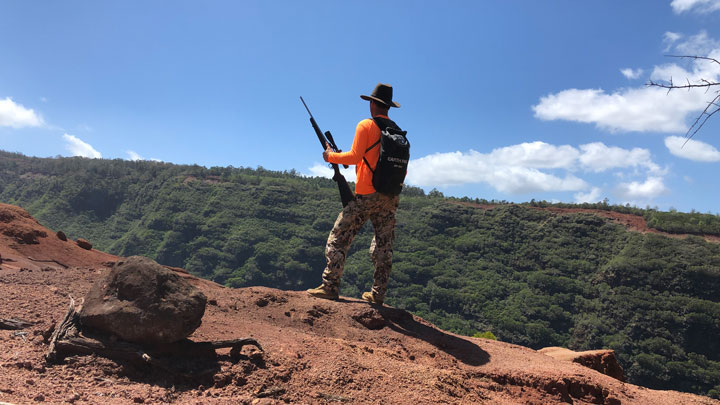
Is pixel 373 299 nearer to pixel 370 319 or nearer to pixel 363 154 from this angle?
pixel 370 319

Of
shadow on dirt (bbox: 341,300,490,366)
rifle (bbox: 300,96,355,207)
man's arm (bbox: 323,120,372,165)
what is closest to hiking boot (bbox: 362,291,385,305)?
shadow on dirt (bbox: 341,300,490,366)

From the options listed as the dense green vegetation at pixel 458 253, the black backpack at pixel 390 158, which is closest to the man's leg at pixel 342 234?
the black backpack at pixel 390 158

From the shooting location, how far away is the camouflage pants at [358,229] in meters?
5.53

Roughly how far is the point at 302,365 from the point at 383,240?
256cm

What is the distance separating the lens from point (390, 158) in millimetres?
5340

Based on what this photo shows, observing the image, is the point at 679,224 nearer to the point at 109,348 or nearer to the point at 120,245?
the point at 109,348

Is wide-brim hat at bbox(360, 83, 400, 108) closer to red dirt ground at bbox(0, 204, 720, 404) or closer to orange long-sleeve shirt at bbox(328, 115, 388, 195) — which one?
orange long-sleeve shirt at bbox(328, 115, 388, 195)

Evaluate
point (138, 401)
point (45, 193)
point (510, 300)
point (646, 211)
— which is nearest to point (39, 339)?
point (138, 401)

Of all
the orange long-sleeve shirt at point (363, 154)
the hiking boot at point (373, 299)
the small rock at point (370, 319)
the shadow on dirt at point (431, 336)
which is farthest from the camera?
the hiking boot at point (373, 299)

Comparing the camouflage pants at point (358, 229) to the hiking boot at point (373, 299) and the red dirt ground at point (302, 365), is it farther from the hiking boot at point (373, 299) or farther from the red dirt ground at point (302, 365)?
the red dirt ground at point (302, 365)

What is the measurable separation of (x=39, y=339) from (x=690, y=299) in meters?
30.7

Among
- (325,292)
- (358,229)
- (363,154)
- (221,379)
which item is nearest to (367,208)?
(358,229)

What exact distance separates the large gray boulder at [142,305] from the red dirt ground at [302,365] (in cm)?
24

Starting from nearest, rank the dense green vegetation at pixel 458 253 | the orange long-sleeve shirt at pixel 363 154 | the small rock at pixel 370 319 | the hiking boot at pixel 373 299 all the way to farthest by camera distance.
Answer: the small rock at pixel 370 319, the orange long-sleeve shirt at pixel 363 154, the hiking boot at pixel 373 299, the dense green vegetation at pixel 458 253
